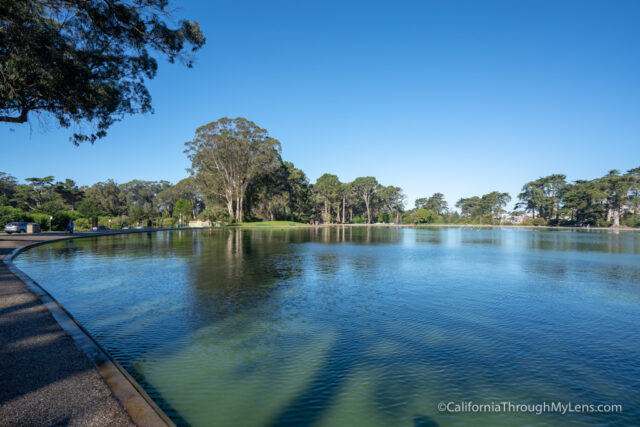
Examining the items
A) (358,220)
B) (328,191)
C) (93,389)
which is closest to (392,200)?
(358,220)

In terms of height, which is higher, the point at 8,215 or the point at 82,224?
the point at 8,215

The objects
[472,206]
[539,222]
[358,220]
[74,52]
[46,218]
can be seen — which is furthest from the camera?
[472,206]

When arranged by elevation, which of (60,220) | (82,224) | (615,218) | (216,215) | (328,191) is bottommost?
(82,224)

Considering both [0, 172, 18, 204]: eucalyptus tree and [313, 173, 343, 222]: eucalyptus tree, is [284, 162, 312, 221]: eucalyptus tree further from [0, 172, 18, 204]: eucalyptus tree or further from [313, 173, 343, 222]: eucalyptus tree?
[0, 172, 18, 204]: eucalyptus tree

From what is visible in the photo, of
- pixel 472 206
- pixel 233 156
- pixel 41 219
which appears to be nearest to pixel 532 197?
pixel 472 206

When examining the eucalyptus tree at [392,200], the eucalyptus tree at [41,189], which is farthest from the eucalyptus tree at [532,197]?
the eucalyptus tree at [41,189]

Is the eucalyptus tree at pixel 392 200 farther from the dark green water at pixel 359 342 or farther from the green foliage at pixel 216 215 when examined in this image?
the dark green water at pixel 359 342

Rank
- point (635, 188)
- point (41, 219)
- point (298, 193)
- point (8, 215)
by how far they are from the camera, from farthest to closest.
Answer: point (298, 193) → point (635, 188) → point (41, 219) → point (8, 215)

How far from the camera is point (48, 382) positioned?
3.38 metres

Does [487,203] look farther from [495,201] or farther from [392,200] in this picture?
[392,200]

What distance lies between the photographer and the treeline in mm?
52156

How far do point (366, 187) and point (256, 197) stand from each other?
39.1 m

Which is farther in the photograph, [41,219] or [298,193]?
[298,193]

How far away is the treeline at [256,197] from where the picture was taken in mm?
52156
